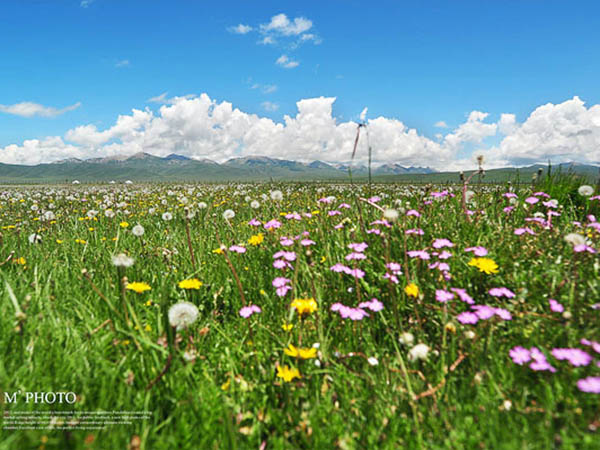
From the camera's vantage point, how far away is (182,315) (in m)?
1.81

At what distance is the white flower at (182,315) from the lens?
1.77 metres

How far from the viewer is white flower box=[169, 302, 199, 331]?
1.77 m

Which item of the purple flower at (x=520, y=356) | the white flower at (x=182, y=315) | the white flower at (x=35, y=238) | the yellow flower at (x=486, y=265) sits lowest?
the purple flower at (x=520, y=356)

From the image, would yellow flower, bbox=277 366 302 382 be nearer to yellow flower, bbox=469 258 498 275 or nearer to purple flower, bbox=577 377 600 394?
purple flower, bbox=577 377 600 394

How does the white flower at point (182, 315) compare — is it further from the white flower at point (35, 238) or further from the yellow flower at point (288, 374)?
the white flower at point (35, 238)

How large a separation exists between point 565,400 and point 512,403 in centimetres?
23

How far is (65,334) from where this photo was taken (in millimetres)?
2012

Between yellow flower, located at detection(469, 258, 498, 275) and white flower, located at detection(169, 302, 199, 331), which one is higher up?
yellow flower, located at detection(469, 258, 498, 275)

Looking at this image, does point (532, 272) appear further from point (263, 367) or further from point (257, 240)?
point (257, 240)

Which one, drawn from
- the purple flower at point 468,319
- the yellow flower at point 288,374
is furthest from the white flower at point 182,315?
the purple flower at point 468,319

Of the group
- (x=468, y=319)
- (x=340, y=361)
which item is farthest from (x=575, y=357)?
(x=340, y=361)

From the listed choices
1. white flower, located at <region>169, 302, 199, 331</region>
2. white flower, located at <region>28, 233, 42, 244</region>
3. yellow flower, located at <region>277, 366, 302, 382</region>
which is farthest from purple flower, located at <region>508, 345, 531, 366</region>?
white flower, located at <region>28, 233, 42, 244</region>

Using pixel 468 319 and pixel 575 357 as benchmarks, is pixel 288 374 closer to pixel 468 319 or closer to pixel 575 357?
pixel 468 319

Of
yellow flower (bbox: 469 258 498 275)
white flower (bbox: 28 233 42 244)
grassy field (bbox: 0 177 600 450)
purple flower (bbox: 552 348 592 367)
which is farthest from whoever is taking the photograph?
white flower (bbox: 28 233 42 244)
